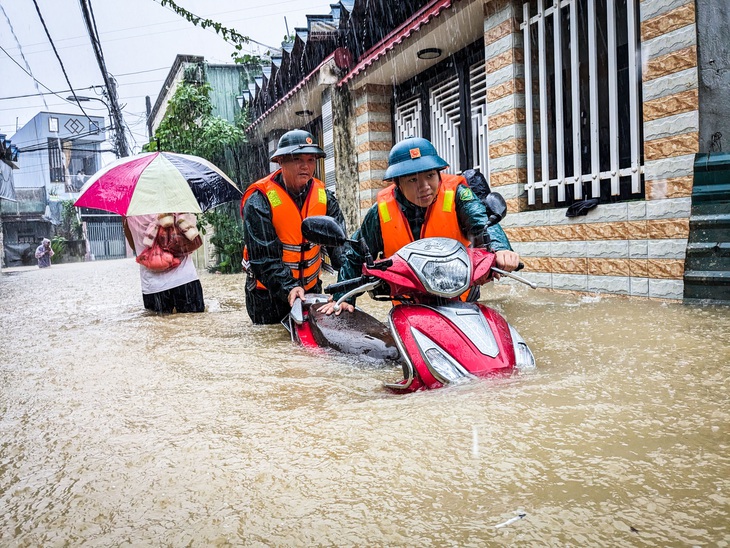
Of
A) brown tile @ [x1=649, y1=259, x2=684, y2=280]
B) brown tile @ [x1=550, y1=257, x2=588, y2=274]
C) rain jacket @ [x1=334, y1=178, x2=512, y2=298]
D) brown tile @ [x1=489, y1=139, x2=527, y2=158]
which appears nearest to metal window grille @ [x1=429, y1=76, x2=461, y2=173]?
brown tile @ [x1=489, y1=139, x2=527, y2=158]

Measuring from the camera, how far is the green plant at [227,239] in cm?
1535

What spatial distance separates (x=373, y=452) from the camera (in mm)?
2115

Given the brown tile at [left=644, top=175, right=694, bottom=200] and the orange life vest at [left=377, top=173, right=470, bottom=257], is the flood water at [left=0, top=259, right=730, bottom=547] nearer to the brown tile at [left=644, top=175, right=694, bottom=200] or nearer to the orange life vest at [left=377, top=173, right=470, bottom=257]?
the orange life vest at [left=377, top=173, right=470, bottom=257]

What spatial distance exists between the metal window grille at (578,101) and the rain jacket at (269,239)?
121 inches

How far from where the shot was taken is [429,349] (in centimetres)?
272

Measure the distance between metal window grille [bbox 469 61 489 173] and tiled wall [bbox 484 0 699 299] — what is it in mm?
1249

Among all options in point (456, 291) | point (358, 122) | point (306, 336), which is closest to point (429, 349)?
point (456, 291)

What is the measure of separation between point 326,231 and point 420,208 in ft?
2.87

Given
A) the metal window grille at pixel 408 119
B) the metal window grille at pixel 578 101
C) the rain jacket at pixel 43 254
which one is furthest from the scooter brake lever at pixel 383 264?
the rain jacket at pixel 43 254

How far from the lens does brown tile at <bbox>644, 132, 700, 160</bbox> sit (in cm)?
A: 500

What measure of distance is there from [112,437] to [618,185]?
5304mm

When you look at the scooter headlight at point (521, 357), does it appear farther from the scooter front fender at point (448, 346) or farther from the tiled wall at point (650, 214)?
the tiled wall at point (650, 214)

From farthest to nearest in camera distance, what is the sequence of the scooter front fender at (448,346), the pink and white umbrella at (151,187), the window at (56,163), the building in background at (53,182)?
the window at (56,163), the building in background at (53,182), the pink and white umbrella at (151,187), the scooter front fender at (448,346)

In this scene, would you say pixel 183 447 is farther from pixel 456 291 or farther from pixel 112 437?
pixel 456 291
